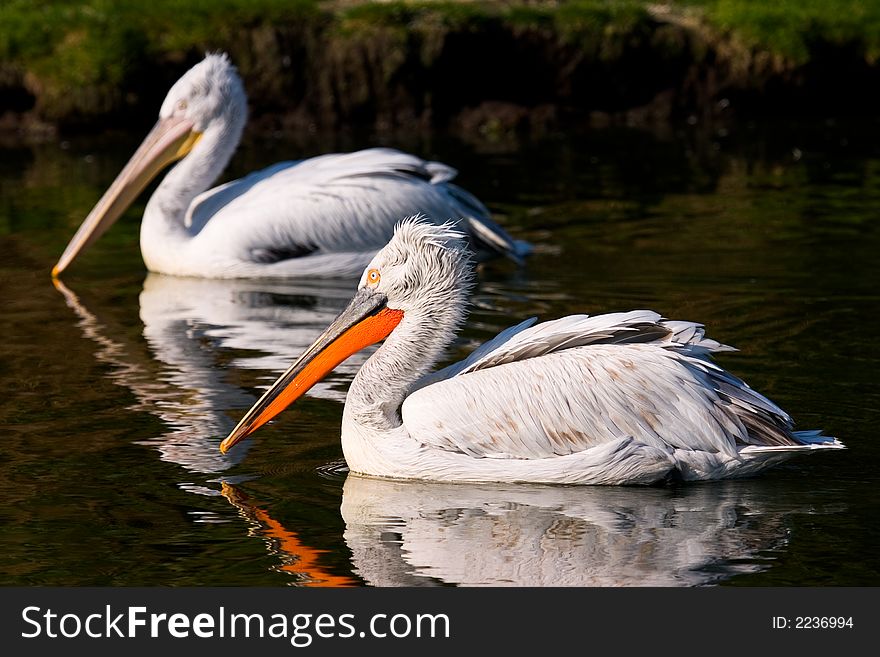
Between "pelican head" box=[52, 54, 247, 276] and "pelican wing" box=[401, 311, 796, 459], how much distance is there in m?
4.68

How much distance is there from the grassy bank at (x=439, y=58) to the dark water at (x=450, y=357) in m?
2.82

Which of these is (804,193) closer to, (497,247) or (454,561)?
(497,247)

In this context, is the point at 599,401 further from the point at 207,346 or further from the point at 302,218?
the point at 302,218

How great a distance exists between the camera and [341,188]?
363 inches

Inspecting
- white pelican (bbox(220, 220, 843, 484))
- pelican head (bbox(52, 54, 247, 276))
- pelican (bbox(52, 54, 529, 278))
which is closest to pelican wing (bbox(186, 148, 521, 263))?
pelican (bbox(52, 54, 529, 278))

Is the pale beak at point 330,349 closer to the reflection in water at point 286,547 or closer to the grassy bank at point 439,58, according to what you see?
the reflection in water at point 286,547

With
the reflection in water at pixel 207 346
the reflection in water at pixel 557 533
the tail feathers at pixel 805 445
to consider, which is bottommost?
the reflection in water at pixel 557 533

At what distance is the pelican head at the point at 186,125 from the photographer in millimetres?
9656

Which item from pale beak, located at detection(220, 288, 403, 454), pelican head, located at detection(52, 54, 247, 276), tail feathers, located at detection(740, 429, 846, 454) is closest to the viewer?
tail feathers, located at detection(740, 429, 846, 454)

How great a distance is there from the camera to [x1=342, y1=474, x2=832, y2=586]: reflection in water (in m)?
4.59

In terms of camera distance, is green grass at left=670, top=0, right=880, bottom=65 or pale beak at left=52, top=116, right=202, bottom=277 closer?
pale beak at left=52, top=116, right=202, bottom=277

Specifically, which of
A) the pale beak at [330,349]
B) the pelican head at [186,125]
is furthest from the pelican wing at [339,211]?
the pale beak at [330,349]

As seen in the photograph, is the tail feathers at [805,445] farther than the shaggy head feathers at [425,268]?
No

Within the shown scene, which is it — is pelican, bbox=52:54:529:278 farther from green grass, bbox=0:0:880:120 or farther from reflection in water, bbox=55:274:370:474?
green grass, bbox=0:0:880:120
